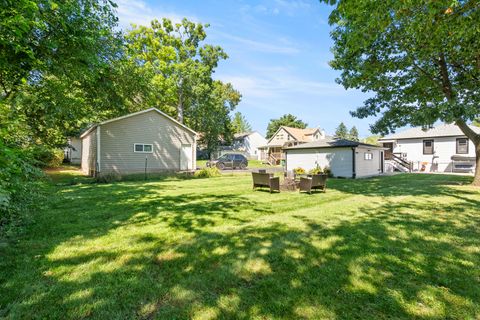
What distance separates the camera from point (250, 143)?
5169 cm

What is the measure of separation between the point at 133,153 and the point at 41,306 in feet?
50.2

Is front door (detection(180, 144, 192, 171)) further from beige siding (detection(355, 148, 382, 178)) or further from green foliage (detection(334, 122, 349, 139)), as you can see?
green foliage (detection(334, 122, 349, 139))

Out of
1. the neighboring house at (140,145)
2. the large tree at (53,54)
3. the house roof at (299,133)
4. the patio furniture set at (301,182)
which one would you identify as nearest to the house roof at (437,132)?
the house roof at (299,133)

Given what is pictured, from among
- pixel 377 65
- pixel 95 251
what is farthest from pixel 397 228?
pixel 377 65

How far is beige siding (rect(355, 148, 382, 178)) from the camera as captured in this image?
56.8 feet

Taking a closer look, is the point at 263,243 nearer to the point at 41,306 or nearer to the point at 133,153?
the point at 41,306

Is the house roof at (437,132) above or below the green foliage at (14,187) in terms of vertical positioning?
above

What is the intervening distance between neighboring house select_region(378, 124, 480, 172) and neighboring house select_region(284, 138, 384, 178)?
591 cm

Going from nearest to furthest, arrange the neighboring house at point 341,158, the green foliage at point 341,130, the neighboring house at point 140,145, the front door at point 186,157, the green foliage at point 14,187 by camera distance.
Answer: the green foliage at point 14,187 → the neighboring house at point 140,145 → the neighboring house at point 341,158 → the front door at point 186,157 → the green foliage at point 341,130

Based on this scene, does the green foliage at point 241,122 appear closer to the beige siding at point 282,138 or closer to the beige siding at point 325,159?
the beige siding at point 282,138

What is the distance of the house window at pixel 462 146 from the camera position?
21781 mm

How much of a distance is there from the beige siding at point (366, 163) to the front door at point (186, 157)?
483 inches

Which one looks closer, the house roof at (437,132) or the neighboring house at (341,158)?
the neighboring house at (341,158)

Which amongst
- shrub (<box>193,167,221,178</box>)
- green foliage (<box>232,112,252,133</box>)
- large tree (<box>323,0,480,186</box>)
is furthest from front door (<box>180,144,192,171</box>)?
green foliage (<box>232,112,252,133</box>)
